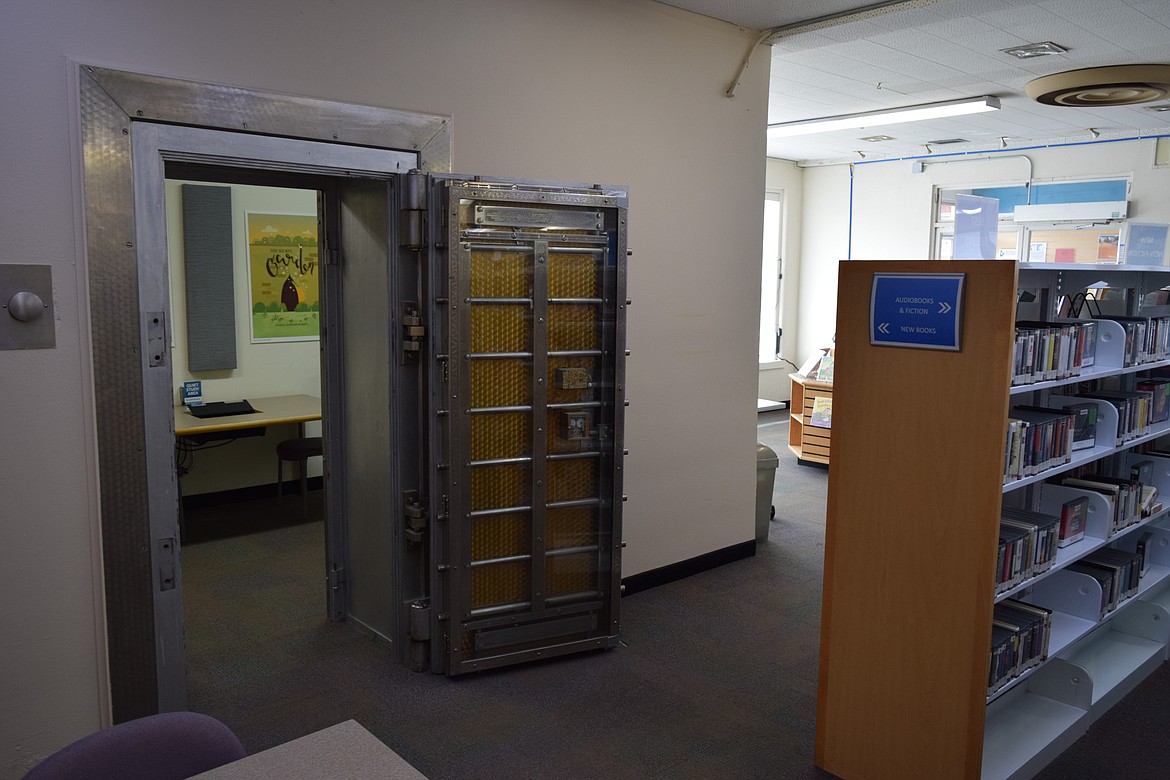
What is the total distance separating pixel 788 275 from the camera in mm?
11016

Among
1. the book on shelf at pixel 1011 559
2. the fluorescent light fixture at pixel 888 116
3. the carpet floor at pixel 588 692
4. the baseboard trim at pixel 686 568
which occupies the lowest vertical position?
the carpet floor at pixel 588 692

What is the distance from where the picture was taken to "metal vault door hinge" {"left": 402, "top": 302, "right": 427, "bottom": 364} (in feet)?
12.1

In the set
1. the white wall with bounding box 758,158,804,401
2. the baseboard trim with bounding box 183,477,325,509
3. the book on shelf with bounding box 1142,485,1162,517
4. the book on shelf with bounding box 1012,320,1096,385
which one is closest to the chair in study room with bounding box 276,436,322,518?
the baseboard trim with bounding box 183,477,325,509

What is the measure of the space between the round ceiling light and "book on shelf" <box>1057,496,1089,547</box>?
2.71 metres

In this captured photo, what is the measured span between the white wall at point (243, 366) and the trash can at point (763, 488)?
318 centimetres

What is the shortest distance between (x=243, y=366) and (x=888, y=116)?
5526 millimetres

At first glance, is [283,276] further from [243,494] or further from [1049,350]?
[1049,350]

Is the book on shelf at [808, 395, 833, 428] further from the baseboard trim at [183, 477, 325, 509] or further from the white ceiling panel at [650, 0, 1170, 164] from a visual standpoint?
the baseboard trim at [183, 477, 325, 509]

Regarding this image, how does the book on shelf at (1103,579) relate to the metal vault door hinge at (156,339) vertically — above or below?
below

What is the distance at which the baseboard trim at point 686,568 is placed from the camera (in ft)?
16.1

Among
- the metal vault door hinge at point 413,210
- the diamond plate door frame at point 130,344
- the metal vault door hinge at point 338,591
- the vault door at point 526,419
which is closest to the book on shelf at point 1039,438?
the vault door at point 526,419

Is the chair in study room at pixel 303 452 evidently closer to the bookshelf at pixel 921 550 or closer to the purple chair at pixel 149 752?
the bookshelf at pixel 921 550

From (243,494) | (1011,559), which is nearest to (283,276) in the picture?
(243,494)

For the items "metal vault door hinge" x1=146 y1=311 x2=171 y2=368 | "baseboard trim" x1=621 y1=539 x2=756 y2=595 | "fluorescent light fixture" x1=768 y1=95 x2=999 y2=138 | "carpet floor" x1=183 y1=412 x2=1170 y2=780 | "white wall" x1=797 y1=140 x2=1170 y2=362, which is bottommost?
"carpet floor" x1=183 y1=412 x2=1170 y2=780
